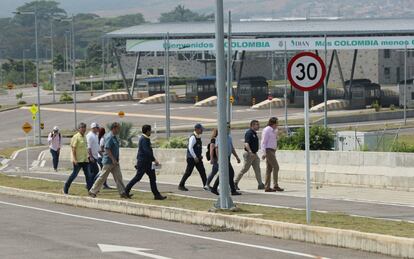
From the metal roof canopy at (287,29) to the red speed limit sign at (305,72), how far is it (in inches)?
3028

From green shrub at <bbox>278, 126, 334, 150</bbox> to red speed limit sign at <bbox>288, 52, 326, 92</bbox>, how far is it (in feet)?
54.8

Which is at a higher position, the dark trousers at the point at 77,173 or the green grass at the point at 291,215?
the dark trousers at the point at 77,173

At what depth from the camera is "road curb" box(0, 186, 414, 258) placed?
1389 centimetres

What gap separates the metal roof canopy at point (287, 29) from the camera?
3775 inches

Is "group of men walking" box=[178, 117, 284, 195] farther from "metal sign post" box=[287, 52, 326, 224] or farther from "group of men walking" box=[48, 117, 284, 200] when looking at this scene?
"metal sign post" box=[287, 52, 326, 224]

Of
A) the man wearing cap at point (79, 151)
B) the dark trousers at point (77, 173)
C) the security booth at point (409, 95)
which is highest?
the security booth at point (409, 95)

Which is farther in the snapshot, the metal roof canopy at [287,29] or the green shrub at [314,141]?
the metal roof canopy at [287,29]

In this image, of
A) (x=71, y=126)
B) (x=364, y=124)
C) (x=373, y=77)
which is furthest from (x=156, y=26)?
(x=364, y=124)

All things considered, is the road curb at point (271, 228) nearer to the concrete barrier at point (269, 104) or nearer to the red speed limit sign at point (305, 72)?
the red speed limit sign at point (305, 72)

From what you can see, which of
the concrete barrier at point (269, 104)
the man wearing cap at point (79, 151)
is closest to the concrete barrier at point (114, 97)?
the concrete barrier at point (269, 104)

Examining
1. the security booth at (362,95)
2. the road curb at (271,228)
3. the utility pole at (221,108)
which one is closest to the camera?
the road curb at (271,228)

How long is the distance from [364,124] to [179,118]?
1682 centimetres

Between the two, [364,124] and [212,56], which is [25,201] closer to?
[364,124]

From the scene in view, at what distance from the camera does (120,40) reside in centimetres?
11012
